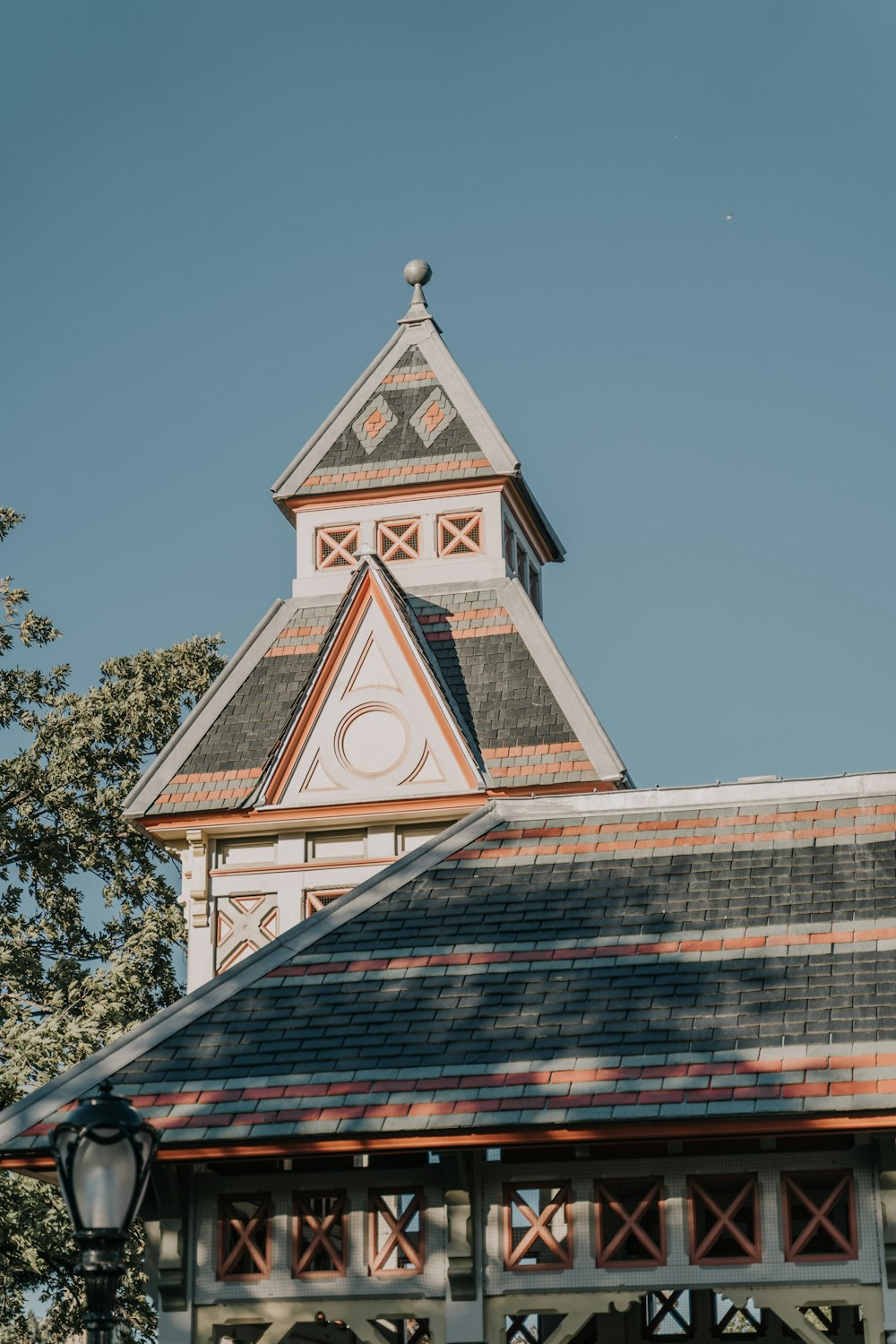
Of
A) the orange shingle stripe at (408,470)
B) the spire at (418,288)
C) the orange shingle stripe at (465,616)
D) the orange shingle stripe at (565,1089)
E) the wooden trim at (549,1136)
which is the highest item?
the spire at (418,288)

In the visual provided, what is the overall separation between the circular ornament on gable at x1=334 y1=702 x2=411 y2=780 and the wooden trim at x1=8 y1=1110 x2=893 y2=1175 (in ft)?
26.3

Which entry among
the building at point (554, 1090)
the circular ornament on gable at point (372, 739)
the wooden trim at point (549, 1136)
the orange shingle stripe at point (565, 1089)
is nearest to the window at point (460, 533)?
the circular ornament on gable at point (372, 739)

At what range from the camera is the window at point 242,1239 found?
13188 millimetres

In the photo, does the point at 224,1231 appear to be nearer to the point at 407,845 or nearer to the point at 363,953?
the point at 363,953

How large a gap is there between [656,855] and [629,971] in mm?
1797

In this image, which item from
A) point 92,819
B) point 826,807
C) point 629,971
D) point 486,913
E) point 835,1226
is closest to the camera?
point 835,1226

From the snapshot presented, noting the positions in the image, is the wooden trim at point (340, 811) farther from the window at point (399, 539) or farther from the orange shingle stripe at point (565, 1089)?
the orange shingle stripe at point (565, 1089)

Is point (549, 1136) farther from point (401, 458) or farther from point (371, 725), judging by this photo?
point (401, 458)

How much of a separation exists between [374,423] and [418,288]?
2.56 meters

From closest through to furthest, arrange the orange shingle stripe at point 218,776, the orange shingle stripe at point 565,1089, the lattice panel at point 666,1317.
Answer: the orange shingle stripe at point 565,1089
the lattice panel at point 666,1317
the orange shingle stripe at point 218,776

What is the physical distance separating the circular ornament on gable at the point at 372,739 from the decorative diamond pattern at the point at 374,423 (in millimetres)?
4138

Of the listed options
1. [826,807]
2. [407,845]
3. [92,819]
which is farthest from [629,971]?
[92,819]

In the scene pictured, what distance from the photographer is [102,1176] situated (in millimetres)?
8711

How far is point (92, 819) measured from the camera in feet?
103
